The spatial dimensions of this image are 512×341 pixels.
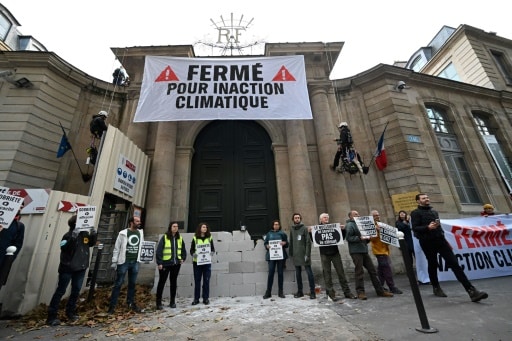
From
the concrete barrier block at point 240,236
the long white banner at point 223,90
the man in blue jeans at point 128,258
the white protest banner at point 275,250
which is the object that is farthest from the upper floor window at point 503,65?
the man in blue jeans at point 128,258

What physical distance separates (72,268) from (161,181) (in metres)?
4.67

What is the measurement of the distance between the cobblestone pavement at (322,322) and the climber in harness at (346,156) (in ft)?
16.1

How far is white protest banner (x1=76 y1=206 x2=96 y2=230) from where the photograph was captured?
5.21 m

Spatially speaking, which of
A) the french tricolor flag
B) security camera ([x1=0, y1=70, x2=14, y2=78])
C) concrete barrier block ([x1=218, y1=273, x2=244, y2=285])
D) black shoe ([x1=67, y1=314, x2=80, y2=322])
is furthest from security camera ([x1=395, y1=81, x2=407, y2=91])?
security camera ([x1=0, y1=70, x2=14, y2=78])

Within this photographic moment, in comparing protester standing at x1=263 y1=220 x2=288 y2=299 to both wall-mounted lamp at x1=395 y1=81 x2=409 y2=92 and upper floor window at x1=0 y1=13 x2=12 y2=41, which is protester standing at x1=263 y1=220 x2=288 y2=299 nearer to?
wall-mounted lamp at x1=395 y1=81 x2=409 y2=92

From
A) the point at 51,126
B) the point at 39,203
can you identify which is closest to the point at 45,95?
the point at 51,126

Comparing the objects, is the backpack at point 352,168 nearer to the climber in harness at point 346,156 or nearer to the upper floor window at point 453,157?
the climber in harness at point 346,156

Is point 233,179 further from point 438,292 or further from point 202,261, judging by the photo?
point 438,292

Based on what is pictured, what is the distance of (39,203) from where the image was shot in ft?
19.6

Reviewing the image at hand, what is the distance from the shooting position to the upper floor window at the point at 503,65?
17.6m

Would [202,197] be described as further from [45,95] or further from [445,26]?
[445,26]

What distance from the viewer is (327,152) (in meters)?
10.0

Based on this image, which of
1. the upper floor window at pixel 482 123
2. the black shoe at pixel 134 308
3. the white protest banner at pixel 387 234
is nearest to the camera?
the black shoe at pixel 134 308

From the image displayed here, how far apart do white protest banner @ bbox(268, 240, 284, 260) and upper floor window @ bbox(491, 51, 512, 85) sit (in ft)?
71.5
